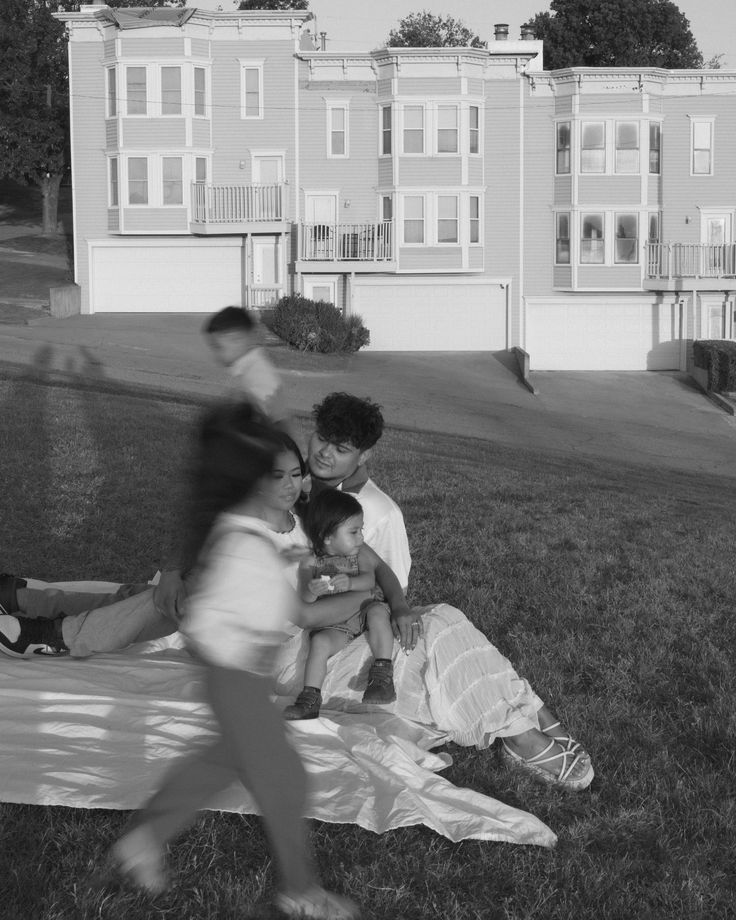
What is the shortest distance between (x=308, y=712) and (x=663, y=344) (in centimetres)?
3672

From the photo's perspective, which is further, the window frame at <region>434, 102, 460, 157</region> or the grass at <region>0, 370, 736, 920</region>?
the window frame at <region>434, 102, 460, 157</region>

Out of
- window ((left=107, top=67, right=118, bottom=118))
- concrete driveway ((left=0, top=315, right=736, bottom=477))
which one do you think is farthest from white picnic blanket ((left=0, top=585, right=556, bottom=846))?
window ((left=107, top=67, right=118, bottom=118))

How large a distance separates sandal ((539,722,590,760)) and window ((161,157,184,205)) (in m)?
35.7

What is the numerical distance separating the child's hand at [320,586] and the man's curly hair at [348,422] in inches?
26.9

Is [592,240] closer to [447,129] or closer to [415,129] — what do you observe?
[447,129]

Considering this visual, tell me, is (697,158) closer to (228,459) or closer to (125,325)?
(125,325)

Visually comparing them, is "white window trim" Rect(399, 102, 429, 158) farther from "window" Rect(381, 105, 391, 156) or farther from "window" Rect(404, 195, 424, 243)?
"window" Rect(404, 195, 424, 243)

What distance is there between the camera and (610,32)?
62.0m

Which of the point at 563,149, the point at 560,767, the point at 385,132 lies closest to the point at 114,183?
the point at 385,132

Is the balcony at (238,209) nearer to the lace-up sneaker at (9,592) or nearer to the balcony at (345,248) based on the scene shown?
the balcony at (345,248)

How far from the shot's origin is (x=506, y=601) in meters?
7.05

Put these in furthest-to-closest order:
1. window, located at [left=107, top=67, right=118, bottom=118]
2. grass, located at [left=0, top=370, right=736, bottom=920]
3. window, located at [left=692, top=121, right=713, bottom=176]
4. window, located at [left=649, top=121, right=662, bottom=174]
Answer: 1. window, located at [left=692, top=121, right=713, bottom=176]
2. window, located at [left=649, top=121, right=662, bottom=174]
3. window, located at [left=107, top=67, right=118, bottom=118]
4. grass, located at [left=0, top=370, right=736, bottom=920]

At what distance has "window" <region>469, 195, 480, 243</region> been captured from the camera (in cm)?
3919

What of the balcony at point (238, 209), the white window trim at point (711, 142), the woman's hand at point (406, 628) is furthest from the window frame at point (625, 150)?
the woman's hand at point (406, 628)
